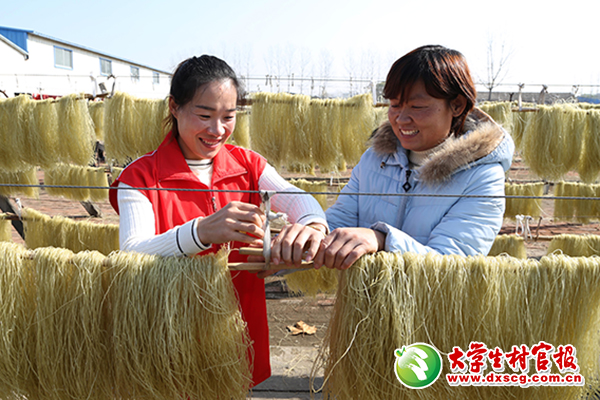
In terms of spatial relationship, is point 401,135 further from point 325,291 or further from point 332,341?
point 325,291

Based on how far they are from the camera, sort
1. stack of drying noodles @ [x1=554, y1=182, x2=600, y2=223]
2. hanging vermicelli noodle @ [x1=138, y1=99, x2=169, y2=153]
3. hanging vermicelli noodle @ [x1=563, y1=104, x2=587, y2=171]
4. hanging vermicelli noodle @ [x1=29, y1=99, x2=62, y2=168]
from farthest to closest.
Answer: stack of drying noodles @ [x1=554, y1=182, x2=600, y2=223] → hanging vermicelli noodle @ [x1=29, y1=99, x2=62, y2=168] → hanging vermicelli noodle @ [x1=563, y1=104, x2=587, y2=171] → hanging vermicelli noodle @ [x1=138, y1=99, x2=169, y2=153]

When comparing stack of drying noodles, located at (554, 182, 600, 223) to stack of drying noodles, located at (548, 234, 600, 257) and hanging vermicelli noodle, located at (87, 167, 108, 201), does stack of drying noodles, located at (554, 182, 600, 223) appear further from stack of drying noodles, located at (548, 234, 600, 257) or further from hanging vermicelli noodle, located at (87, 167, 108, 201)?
hanging vermicelli noodle, located at (87, 167, 108, 201)

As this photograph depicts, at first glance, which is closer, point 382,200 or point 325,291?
point 382,200

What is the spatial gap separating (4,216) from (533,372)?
4916mm

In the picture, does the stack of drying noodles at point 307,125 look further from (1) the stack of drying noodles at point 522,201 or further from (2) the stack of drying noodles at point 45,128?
(1) the stack of drying noodles at point 522,201

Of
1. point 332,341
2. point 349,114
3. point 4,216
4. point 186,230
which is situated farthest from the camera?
point 349,114

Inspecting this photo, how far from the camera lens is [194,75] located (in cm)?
129

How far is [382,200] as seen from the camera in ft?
4.50

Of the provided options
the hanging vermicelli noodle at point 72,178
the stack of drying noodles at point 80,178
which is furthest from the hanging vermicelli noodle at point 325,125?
the hanging vermicelli noodle at point 72,178

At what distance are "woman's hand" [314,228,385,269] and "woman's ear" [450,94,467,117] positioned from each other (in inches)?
19.1

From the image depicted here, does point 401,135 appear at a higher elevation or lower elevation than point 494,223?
higher

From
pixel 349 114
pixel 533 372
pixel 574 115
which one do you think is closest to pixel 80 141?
pixel 349 114

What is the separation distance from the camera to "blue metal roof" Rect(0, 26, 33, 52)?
18.1 meters

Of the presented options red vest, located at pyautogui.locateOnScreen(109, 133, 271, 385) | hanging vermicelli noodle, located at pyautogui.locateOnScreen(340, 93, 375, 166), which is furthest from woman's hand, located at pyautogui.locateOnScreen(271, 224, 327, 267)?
hanging vermicelli noodle, located at pyautogui.locateOnScreen(340, 93, 375, 166)
